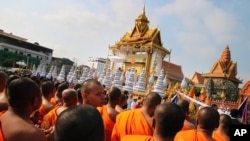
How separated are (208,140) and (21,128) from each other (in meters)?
2.19

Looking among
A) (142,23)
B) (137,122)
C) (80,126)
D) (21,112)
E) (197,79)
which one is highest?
(142,23)

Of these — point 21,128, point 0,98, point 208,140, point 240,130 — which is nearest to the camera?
point 21,128

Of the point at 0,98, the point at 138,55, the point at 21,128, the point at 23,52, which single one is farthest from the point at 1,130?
the point at 23,52

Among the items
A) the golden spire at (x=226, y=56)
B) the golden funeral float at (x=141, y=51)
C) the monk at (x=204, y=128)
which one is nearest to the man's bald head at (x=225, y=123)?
the monk at (x=204, y=128)

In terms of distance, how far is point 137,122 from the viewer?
4004 millimetres

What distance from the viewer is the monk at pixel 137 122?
3.96 m

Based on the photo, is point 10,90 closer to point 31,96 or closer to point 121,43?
point 31,96

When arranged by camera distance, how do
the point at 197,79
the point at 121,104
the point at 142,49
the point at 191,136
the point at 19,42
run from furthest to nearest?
the point at 197,79, the point at 19,42, the point at 142,49, the point at 121,104, the point at 191,136

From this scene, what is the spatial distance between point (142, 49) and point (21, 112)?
35.0 m

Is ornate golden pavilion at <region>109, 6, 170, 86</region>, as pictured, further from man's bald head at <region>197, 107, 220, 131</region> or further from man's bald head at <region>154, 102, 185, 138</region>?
man's bald head at <region>154, 102, 185, 138</region>

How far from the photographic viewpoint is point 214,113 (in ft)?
12.4

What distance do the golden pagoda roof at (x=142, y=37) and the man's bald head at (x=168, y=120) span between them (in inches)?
1300

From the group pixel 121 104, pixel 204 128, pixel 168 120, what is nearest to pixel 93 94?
pixel 204 128

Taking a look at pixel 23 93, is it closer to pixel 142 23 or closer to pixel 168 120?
pixel 168 120
